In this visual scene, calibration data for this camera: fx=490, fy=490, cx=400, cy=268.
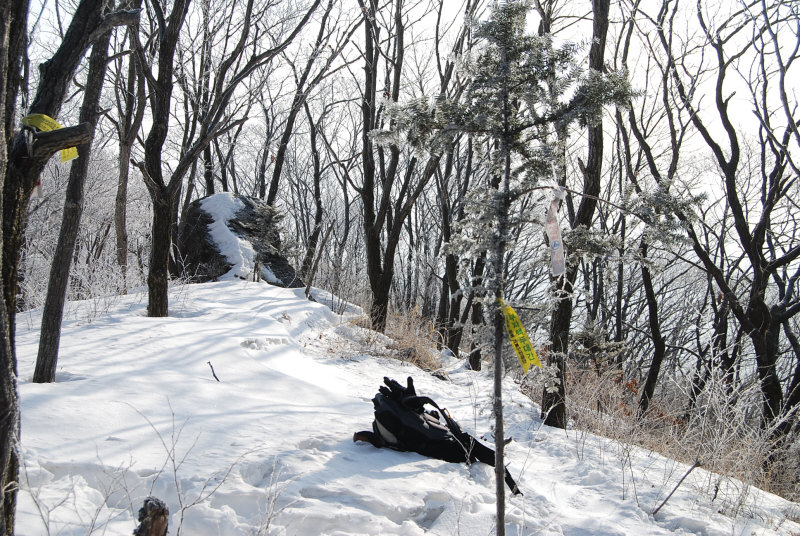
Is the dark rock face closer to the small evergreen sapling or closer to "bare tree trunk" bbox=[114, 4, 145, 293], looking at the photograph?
"bare tree trunk" bbox=[114, 4, 145, 293]

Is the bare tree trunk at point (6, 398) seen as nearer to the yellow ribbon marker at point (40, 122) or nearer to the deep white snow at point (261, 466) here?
the deep white snow at point (261, 466)

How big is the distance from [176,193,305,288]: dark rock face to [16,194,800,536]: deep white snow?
5214mm

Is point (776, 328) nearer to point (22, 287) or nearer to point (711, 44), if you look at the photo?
point (711, 44)

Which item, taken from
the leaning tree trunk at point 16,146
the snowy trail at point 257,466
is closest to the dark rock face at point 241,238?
the snowy trail at point 257,466

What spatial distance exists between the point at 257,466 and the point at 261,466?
0.08 feet

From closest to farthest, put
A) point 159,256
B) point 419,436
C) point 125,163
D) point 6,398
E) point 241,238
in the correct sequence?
point 6,398 < point 419,436 < point 159,256 < point 125,163 < point 241,238

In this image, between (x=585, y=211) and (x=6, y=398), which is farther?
(x=585, y=211)

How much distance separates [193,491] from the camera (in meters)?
2.23

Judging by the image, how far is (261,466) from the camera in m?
2.60

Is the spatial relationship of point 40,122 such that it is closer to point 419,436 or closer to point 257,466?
point 257,466

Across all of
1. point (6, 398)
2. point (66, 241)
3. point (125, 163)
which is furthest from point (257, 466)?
point (125, 163)

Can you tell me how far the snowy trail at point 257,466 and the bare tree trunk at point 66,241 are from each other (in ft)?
0.67

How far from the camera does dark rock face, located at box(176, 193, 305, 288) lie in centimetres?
1022

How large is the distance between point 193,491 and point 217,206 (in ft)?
33.2
